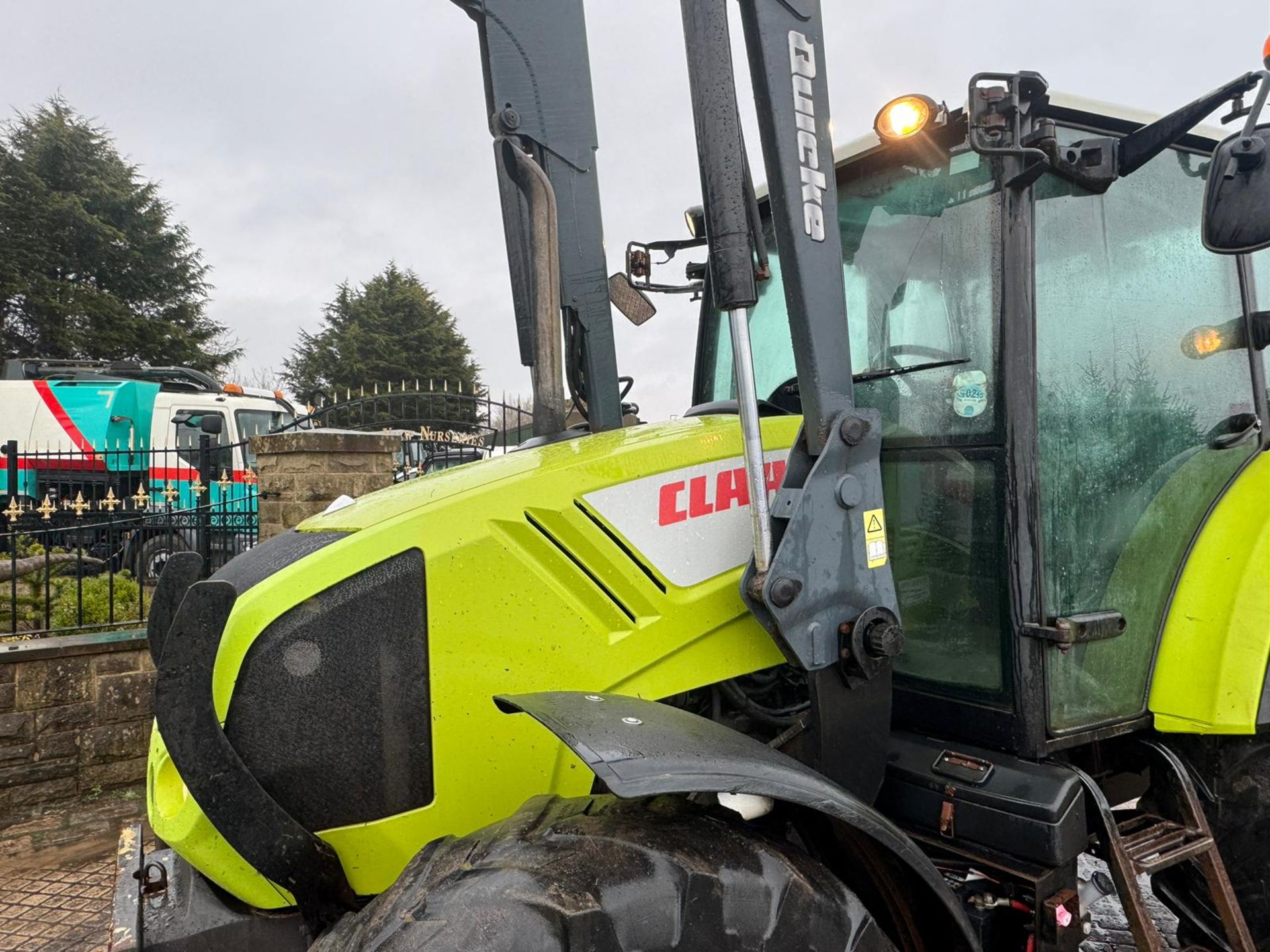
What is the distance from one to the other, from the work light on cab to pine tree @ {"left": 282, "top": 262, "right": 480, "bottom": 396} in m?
31.5

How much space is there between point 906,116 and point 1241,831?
2.07 meters

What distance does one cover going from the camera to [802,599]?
5.75ft

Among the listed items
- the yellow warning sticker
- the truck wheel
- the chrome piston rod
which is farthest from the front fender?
the truck wheel

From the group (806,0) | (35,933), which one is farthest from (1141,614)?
(35,933)

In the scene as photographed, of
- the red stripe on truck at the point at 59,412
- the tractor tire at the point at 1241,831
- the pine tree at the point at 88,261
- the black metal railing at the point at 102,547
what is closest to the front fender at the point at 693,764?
the tractor tire at the point at 1241,831

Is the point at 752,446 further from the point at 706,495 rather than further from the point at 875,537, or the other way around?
the point at 875,537

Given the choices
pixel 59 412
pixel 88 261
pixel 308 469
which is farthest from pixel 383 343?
pixel 308 469

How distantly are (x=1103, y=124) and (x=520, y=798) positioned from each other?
82.6 inches

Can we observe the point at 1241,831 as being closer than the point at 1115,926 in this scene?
Yes

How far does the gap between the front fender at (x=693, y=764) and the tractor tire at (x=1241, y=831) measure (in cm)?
114

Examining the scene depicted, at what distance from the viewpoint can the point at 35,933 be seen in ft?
11.3

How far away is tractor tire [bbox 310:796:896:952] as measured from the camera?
4.01 feet

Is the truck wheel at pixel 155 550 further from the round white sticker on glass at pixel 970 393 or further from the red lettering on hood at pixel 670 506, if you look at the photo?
the round white sticker on glass at pixel 970 393

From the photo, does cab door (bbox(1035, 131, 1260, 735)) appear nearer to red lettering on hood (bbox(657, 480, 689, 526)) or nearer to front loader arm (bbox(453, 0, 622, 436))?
red lettering on hood (bbox(657, 480, 689, 526))
